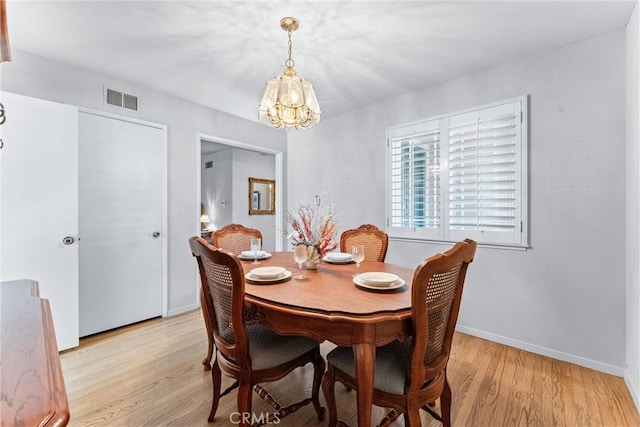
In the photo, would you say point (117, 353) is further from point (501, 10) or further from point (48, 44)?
point (501, 10)

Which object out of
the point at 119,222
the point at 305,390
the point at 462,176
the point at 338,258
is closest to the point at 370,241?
the point at 338,258

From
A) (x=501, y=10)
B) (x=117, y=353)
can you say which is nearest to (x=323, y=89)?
(x=501, y=10)

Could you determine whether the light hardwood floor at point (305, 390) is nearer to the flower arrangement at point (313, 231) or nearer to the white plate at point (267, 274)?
the white plate at point (267, 274)

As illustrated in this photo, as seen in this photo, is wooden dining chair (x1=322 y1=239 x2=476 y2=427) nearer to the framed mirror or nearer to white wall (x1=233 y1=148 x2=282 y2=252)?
white wall (x1=233 y1=148 x2=282 y2=252)

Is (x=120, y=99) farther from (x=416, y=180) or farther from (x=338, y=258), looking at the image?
(x=416, y=180)

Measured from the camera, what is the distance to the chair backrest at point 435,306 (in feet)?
3.77

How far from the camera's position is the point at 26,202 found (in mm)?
2273

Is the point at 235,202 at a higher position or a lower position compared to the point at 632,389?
higher

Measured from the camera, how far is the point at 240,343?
4.44 ft

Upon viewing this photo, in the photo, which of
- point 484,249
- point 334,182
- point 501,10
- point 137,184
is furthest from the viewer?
point 334,182

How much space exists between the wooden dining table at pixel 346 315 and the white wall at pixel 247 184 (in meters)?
4.41

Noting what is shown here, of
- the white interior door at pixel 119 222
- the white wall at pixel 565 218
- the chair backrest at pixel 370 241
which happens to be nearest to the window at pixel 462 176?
the white wall at pixel 565 218

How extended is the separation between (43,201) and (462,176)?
362 cm

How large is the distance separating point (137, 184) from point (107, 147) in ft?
1.40
